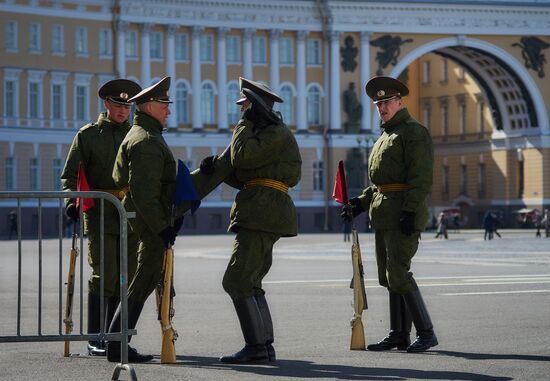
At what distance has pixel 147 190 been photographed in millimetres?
11156

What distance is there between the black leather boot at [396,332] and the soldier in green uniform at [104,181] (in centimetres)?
205

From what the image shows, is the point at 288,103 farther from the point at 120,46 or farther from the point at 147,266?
the point at 147,266

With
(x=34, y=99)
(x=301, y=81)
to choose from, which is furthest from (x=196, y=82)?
(x=34, y=99)

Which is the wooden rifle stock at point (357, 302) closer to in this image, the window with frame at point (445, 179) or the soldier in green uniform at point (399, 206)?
the soldier in green uniform at point (399, 206)

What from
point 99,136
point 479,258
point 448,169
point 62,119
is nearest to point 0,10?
point 62,119

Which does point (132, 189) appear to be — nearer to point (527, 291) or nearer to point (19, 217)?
point (19, 217)

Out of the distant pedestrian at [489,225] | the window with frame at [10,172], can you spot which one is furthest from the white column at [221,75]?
the distant pedestrian at [489,225]

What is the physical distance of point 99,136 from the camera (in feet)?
40.3

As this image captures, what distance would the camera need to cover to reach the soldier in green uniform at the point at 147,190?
11094 millimetres

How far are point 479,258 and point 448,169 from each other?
54.5m

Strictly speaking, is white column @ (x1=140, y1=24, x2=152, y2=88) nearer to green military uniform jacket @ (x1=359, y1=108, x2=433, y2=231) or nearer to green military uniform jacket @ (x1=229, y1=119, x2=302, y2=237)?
green military uniform jacket @ (x1=359, y1=108, x2=433, y2=231)

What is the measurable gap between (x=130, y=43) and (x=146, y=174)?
2382 inches

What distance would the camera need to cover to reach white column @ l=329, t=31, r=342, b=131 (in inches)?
2965

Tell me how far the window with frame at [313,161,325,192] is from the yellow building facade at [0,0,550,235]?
7cm
